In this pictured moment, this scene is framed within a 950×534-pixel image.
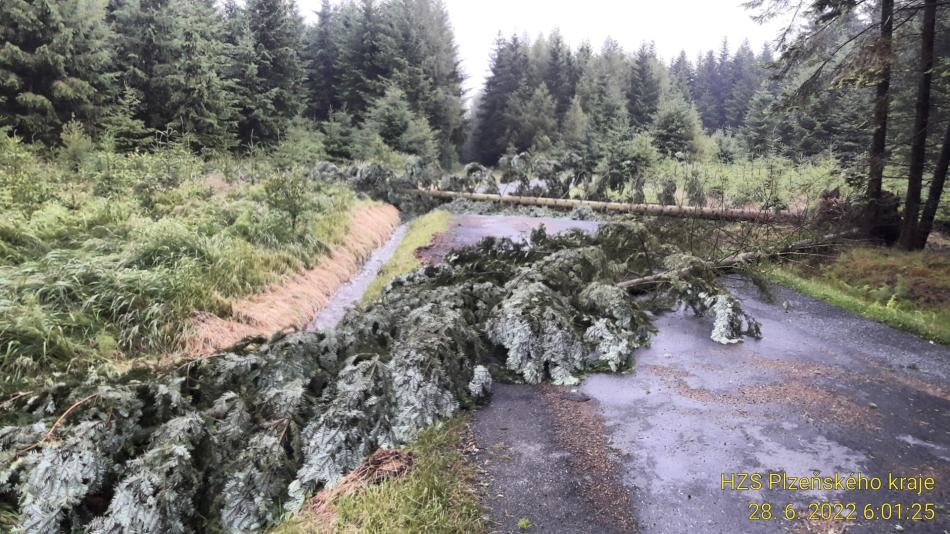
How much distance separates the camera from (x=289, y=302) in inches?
296

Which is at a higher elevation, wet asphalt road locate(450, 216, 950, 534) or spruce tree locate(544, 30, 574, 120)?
spruce tree locate(544, 30, 574, 120)

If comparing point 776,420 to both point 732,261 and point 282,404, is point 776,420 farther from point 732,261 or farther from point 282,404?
point 732,261

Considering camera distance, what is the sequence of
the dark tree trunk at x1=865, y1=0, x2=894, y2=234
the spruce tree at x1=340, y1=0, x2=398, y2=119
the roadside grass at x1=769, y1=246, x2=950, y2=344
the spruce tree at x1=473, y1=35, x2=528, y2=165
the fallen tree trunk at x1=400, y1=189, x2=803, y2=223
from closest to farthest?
the roadside grass at x1=769, y1=246, x2=950, y2=344 → the dark tree trunk at x1=865, y1=0, x2=894, y2=234 → the fallen tree trunk at x1=400, y1=189, x2=803, y2=223 → the spruce tree at x1=340, y1=0, x2=398, y2=119 → the spruce tree at x1=473, y1=35, x2=528, y2=165

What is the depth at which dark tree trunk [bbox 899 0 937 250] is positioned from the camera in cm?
823

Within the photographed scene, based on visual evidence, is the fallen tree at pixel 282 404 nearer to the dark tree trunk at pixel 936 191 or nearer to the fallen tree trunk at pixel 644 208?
the dark tree trunk at pixel 936 191

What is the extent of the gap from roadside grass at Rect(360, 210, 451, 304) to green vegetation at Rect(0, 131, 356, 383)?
1.29 metres

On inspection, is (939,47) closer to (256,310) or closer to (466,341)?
(466,341)

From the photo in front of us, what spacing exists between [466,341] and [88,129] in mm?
16739

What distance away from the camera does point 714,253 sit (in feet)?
26.9

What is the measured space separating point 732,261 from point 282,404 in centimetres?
670

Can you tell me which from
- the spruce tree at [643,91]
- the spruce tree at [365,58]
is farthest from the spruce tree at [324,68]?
the spruce tree at [643,91]

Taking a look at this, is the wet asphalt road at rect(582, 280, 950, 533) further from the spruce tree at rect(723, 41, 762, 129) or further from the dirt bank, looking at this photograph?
the spruce tree at rect(723, 41, 762, 129)

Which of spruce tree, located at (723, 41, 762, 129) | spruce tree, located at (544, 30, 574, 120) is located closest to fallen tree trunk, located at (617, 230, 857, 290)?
spruce tree, located at (544, 30, 574, 120)

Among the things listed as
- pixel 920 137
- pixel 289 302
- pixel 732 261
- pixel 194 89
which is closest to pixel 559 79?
pixel 194 89
